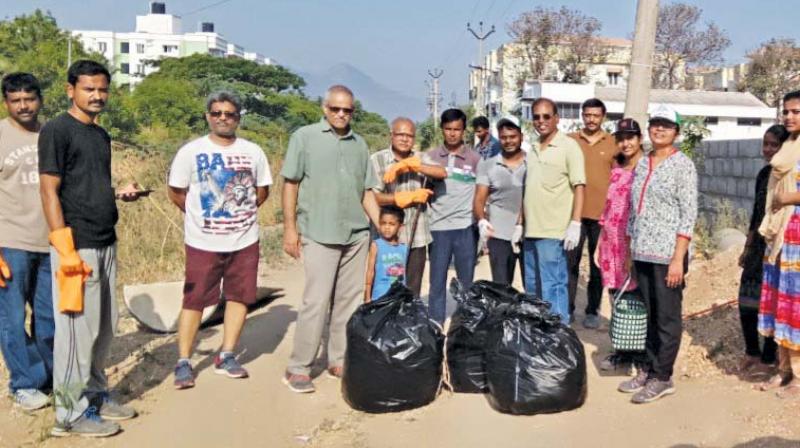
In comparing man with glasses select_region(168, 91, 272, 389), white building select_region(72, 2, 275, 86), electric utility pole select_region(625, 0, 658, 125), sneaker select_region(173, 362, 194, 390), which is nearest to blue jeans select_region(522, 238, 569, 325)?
man with glasses select_region(168, 91, 272, 389)

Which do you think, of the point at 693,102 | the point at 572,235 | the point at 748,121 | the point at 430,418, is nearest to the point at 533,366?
the point at 430,418

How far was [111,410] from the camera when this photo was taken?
4.16 metres

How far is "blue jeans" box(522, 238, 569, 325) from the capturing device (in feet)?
16.2

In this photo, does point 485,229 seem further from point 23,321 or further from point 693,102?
point 693,102

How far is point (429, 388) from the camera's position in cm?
420

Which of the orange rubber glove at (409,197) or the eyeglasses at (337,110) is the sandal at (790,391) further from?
the eyeglasses at (337,110)

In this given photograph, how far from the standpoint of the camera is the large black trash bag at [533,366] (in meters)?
4.00

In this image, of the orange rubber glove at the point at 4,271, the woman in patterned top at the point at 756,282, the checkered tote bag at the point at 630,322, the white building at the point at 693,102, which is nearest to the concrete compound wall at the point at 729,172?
the woman in patterned top at the point at 756,282

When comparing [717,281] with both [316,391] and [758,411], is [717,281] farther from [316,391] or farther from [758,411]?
[316,391]

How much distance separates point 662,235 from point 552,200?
0.92 metres

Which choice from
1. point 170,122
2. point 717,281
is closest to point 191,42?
point 170,122

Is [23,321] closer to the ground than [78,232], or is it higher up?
closer to the ground

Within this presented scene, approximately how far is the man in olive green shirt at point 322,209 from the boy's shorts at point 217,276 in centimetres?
35

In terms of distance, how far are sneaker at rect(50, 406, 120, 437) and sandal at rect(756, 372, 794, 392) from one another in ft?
11.6
